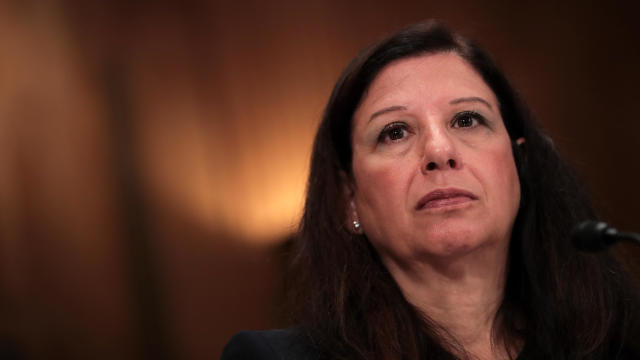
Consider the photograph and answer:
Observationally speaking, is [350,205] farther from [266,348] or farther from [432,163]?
[266,348]

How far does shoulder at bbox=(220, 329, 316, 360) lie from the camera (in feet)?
3.53

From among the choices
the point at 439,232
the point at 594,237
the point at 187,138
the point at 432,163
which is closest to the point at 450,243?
the point at 439,232

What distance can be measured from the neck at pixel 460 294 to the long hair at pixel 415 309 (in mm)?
19

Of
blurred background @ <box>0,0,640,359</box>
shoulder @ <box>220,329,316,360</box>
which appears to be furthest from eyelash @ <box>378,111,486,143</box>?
blurred background @ <box>0,0,640,359</box>

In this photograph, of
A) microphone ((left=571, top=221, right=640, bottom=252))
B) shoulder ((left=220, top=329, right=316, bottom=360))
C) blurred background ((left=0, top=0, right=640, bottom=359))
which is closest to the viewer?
microphone ((left=571, top=221, right=640, bottom=252))

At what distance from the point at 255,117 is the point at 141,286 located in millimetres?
716

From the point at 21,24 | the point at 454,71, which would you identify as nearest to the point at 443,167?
the point at 454,71

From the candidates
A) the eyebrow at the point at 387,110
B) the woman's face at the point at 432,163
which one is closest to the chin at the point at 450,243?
the woman's face at the point at 432,163

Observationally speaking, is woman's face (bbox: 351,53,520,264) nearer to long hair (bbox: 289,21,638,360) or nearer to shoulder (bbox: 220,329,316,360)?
long hair (bbox: 289,21,638,360)

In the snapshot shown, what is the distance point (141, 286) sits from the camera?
2.37m

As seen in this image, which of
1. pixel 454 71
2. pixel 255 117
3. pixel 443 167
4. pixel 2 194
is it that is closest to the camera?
pixel 443 167

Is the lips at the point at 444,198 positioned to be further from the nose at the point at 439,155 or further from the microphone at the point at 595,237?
the microphone at the point at 595,237

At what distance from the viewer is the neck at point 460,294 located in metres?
1.16

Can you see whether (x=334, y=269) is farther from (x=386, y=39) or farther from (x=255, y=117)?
(x=255, y=117)
